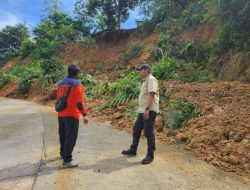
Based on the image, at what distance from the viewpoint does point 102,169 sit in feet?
22.7

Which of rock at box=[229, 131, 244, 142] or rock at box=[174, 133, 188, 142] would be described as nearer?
rock at box=[229, 131, 244, 142]

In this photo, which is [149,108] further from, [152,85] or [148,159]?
[148,159]

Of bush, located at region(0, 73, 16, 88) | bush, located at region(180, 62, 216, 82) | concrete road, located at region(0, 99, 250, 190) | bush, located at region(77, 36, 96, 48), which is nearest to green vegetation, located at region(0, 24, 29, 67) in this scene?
bush, located at region(0, 73, 16, 88)

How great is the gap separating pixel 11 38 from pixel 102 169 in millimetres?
42568

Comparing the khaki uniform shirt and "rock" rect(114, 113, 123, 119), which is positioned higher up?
the khaki uniform shirt

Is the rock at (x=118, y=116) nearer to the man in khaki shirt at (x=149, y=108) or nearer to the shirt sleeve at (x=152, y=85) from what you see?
the man in khaki shirt at (x=149, y=108)

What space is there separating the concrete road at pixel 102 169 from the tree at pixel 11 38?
38.1 m

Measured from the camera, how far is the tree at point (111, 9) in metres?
33.3

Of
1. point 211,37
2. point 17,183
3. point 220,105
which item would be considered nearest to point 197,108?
point 220,105

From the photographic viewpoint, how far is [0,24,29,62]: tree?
150 ft

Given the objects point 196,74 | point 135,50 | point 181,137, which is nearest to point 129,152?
point 181,137

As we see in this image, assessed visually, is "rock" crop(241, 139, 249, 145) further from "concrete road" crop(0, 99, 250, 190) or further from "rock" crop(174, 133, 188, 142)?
"rock" crop(174, 133, 188, 142)

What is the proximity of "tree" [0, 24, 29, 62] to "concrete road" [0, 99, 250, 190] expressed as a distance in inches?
1501

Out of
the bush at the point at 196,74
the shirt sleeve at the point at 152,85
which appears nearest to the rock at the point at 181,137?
the shirt sleeve at the point at 152,85
